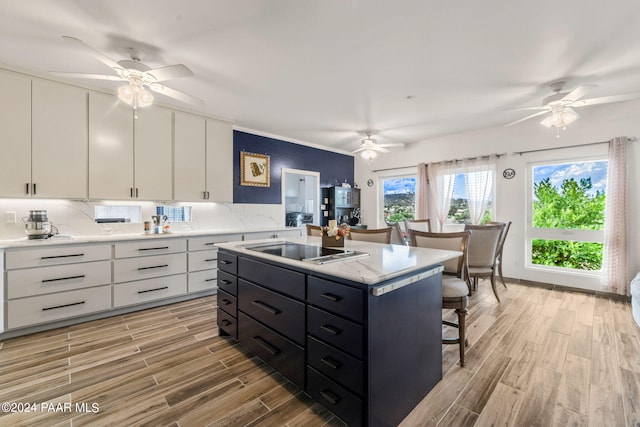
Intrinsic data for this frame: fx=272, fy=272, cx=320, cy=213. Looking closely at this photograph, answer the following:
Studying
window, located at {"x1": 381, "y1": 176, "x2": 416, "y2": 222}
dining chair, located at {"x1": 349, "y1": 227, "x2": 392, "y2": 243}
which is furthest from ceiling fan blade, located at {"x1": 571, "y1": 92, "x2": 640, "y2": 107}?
window, located at {"x1": 381, "y1": 176, "x2": 416, "y2": 222}

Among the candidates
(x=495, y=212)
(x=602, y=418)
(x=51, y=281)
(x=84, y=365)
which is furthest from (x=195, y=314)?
(x=495, y=212)

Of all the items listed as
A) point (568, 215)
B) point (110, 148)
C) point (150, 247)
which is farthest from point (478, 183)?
point (110, 148)

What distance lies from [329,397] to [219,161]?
364 centimetres

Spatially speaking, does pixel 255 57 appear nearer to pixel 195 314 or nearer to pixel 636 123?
pixel 195 314

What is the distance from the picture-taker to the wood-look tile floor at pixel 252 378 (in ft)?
5.29

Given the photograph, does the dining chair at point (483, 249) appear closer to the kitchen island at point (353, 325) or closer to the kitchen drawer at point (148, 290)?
the kitchen island at point (353, 325)

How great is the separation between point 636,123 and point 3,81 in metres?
7.29

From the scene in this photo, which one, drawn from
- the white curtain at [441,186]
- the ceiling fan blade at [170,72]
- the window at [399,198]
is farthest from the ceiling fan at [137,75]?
the window at [399,198]

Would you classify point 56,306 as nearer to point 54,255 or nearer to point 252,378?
point 54,255

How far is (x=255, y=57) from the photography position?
2.53 m

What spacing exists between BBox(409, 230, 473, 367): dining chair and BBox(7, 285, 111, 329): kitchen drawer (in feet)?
11.1

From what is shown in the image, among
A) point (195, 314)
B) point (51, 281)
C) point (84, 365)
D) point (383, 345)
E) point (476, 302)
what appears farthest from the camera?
point (476, 302)

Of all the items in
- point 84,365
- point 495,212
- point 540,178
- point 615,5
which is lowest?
point 84,365

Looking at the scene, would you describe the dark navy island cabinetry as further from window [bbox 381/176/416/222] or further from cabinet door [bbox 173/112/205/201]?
window [bbox 381/176/416/222]
